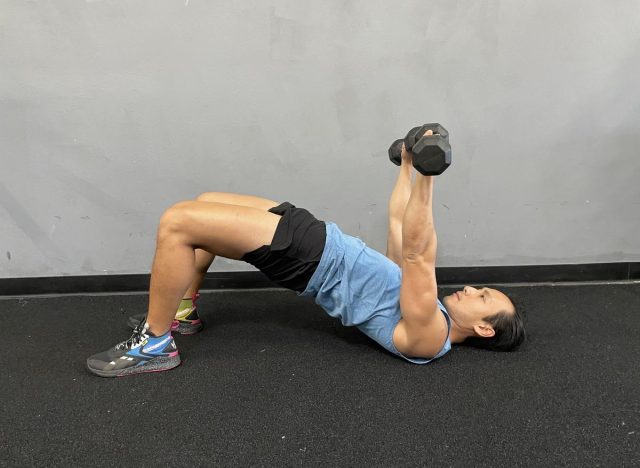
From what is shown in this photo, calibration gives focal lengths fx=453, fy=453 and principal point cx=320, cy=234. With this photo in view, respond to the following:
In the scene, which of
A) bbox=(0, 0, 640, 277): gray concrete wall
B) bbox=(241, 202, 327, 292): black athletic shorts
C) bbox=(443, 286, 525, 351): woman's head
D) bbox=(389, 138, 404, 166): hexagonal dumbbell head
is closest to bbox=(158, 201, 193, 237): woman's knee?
bbox=(241, 202, 327, 292): black athletic shorts

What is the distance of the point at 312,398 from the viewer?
4.08 ft

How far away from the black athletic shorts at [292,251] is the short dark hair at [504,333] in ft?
1.91

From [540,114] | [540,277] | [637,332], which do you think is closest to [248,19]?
[540,114]

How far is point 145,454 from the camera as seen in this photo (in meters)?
1.04

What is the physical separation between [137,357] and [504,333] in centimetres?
112

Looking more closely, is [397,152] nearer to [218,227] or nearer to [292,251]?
[292,251]

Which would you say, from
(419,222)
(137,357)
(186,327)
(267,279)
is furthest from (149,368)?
(419,222)

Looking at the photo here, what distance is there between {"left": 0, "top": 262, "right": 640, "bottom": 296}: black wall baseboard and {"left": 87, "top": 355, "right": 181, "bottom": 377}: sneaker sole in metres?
0.59

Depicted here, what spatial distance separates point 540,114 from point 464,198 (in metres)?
0.43

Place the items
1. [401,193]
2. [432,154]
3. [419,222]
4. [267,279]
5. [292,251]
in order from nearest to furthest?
1. [432,154]
2. [419,222]
3. [292,251]
4. [401,193]
5. [267,279]

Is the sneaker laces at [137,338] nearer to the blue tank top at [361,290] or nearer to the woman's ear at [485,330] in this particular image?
the blue tank top at [361,290]

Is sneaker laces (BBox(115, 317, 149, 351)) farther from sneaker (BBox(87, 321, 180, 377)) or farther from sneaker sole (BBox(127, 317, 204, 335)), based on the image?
sneaker sole (BBox(127, 317, 204, 335))

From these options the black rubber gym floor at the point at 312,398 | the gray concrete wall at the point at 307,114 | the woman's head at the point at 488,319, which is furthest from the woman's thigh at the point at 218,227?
the woman's head at the point at 488,319

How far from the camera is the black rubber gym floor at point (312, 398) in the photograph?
105cm
